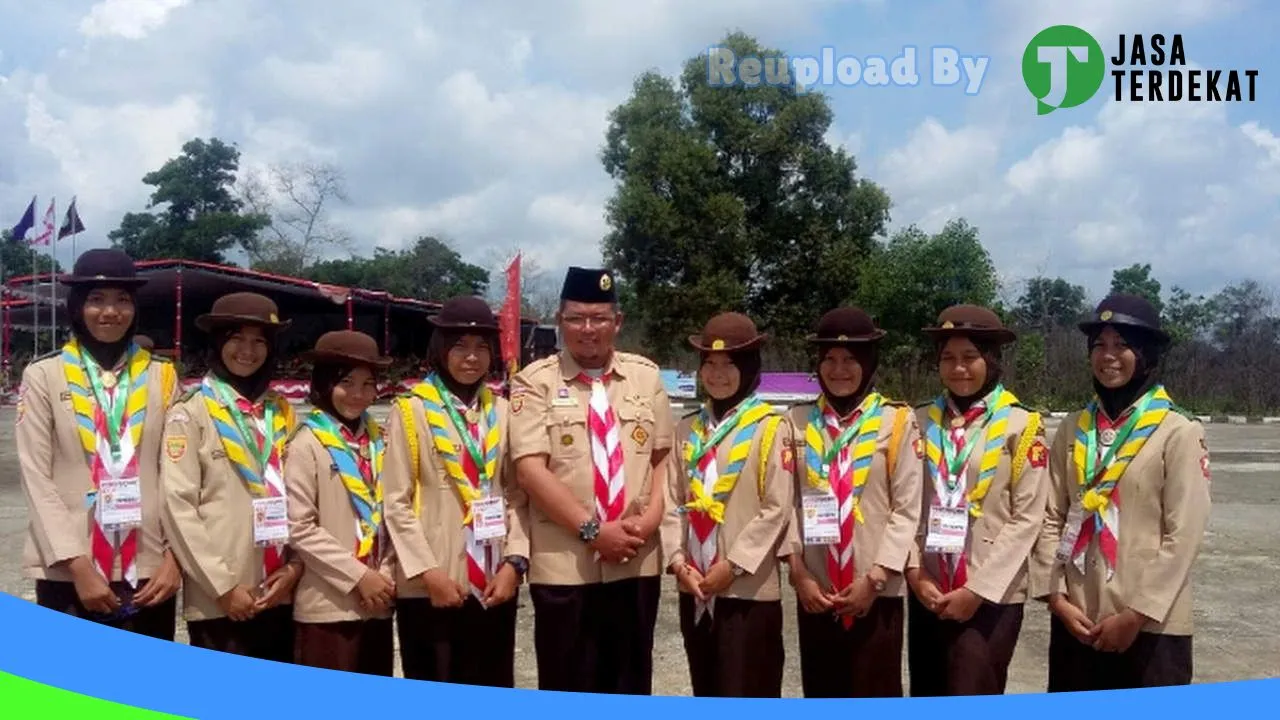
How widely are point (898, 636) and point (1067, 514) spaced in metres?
0.75

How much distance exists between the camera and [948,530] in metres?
3.54

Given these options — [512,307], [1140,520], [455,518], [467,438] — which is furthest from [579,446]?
[512,307]

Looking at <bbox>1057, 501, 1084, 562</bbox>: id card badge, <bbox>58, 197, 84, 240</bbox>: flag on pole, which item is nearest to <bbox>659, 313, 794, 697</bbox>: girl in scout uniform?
<bbox>1057, 501, 1084, 562</bbox>: id card badge

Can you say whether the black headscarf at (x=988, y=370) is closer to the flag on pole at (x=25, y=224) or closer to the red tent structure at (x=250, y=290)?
the red tent structure at (x=250, y=290)

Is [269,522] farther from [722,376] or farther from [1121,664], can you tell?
[1121,664]

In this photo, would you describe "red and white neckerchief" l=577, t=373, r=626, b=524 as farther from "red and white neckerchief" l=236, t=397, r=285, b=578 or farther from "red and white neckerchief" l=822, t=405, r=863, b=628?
"red and white neckerchief" l=236, t=397, r=285, b=578

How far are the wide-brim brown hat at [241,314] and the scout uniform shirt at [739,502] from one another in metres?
1.63

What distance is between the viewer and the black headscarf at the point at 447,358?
12.3 feet

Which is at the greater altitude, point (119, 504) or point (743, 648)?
point (119, 504)

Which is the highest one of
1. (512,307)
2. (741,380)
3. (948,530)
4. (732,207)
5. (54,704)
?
(732,207)

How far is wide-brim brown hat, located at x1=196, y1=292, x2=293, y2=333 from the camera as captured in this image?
363cm

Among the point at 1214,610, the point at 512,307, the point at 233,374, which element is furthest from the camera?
the point at 512,307

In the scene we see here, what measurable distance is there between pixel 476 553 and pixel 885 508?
1.51 m

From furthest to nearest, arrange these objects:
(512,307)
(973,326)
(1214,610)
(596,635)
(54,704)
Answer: (512,307), (1214,610), (596,635), (973,326), (54,704)
